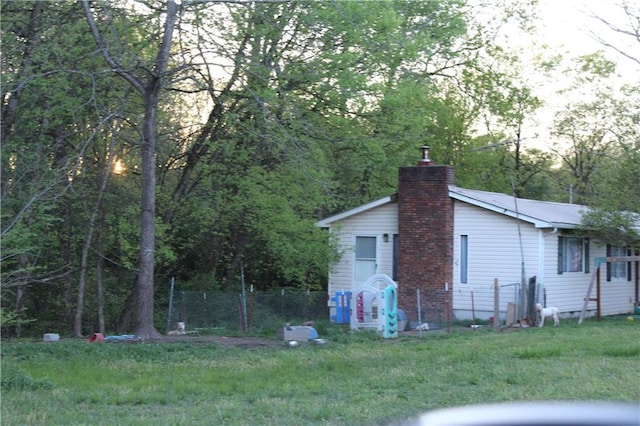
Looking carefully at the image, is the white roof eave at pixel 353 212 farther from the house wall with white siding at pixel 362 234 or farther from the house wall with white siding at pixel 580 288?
the house wall with white siding at pixel 580 288

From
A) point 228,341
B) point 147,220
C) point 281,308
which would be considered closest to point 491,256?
point 281,308

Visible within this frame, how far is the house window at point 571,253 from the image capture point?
89.6ft

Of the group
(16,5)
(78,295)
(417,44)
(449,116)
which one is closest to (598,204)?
(417,44)

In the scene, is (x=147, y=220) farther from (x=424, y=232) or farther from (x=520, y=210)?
(x=520, y=210)

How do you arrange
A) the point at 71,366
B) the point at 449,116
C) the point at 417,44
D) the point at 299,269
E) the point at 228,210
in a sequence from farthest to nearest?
1. the point at 449,116
2. the point at 299,269
3. the point at 228,210
4. the point at 417,44
5. the point at 71,366

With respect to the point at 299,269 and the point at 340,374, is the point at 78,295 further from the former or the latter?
the point at 340,374

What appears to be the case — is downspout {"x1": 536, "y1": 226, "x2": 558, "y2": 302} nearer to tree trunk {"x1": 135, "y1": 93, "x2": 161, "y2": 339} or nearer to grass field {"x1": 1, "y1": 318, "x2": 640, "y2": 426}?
grass field {"x1": 1, "y1": 318, "x2": 640, "y2": 426}

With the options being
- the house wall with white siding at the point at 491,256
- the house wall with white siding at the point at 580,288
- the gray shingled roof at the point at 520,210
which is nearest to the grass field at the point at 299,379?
the house wall with white siding at the point at 491,256

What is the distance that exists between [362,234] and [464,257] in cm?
358

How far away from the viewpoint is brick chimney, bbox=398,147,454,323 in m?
26.1

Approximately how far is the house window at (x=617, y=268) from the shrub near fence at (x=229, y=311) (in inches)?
476

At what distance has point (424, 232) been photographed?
26.3m

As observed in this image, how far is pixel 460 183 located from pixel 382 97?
19.6 metres

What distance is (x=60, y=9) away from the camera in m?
20.1
